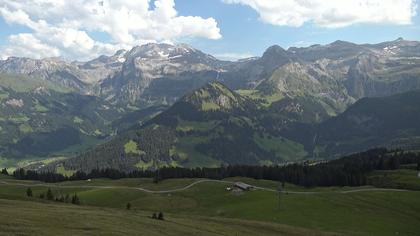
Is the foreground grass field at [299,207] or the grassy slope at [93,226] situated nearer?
the grassy slope at [93,226]

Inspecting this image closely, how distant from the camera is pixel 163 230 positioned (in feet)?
256

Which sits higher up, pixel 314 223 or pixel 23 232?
pixel 23 232

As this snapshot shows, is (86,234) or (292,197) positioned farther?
(292,197)

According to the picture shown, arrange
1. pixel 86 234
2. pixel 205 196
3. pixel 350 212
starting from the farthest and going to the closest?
pixel 205 196, pixel 350 212, pixel 86 234

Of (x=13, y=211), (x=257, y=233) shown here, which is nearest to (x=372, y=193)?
(x=257, y=233)

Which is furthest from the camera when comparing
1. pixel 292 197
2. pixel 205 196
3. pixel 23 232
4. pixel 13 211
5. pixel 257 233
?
pixel 205 196

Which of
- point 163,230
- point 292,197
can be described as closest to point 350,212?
point 292,197

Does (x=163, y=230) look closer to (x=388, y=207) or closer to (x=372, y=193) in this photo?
(x=388, y=207)

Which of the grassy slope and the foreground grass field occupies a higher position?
the grassy slope

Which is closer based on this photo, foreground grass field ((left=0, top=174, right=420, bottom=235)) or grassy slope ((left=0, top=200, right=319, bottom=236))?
grassy slope ((left=0, top=200, right=319, bottom=236))

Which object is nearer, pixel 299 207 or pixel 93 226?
pixel 93 226

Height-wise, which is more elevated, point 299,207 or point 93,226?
point 93,226

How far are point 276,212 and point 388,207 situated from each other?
37405 millimetres

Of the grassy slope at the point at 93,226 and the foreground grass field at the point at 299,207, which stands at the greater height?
the grassy slope at the point at 93,226
